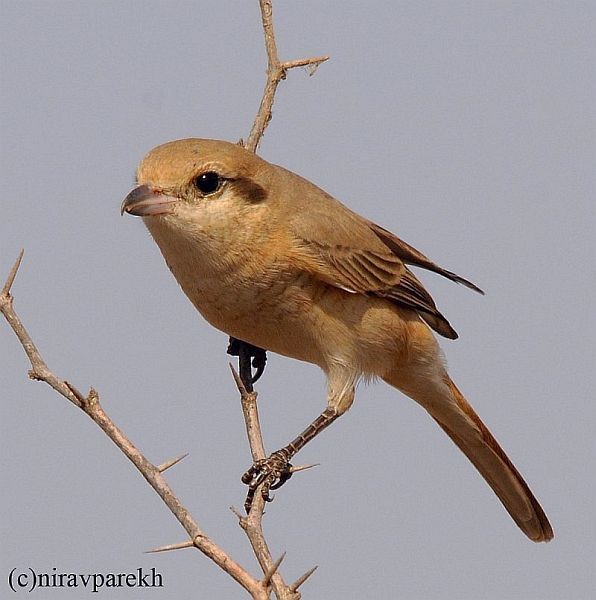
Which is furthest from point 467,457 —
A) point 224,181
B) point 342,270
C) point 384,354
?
point 224,181

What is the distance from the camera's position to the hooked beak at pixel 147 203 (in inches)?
152

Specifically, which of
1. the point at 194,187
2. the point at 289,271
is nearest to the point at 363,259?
the point at 289,271

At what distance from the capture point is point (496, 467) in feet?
18.2

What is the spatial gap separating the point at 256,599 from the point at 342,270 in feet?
5.69

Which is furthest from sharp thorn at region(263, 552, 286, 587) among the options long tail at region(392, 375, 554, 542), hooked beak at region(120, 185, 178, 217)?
long tail at region(392, 375, 554, 542)

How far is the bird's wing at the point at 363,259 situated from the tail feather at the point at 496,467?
0.45m

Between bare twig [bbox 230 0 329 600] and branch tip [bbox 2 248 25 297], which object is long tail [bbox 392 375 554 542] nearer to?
bare twig [bbox 230 0 329 600]

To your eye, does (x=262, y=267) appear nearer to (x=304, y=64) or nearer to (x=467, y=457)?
(x=304, y=64)

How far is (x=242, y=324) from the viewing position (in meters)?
4.48

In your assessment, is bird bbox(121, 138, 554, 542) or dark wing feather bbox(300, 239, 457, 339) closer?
bird bbox(121, 138, 554, 542)

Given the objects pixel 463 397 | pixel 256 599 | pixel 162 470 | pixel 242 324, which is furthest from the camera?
pixel 463 397

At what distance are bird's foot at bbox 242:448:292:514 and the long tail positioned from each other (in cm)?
127

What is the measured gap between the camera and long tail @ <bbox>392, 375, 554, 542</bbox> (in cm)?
543

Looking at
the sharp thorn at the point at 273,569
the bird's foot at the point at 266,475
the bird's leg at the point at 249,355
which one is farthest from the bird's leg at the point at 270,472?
the sharp thorn at the point at 273,569
